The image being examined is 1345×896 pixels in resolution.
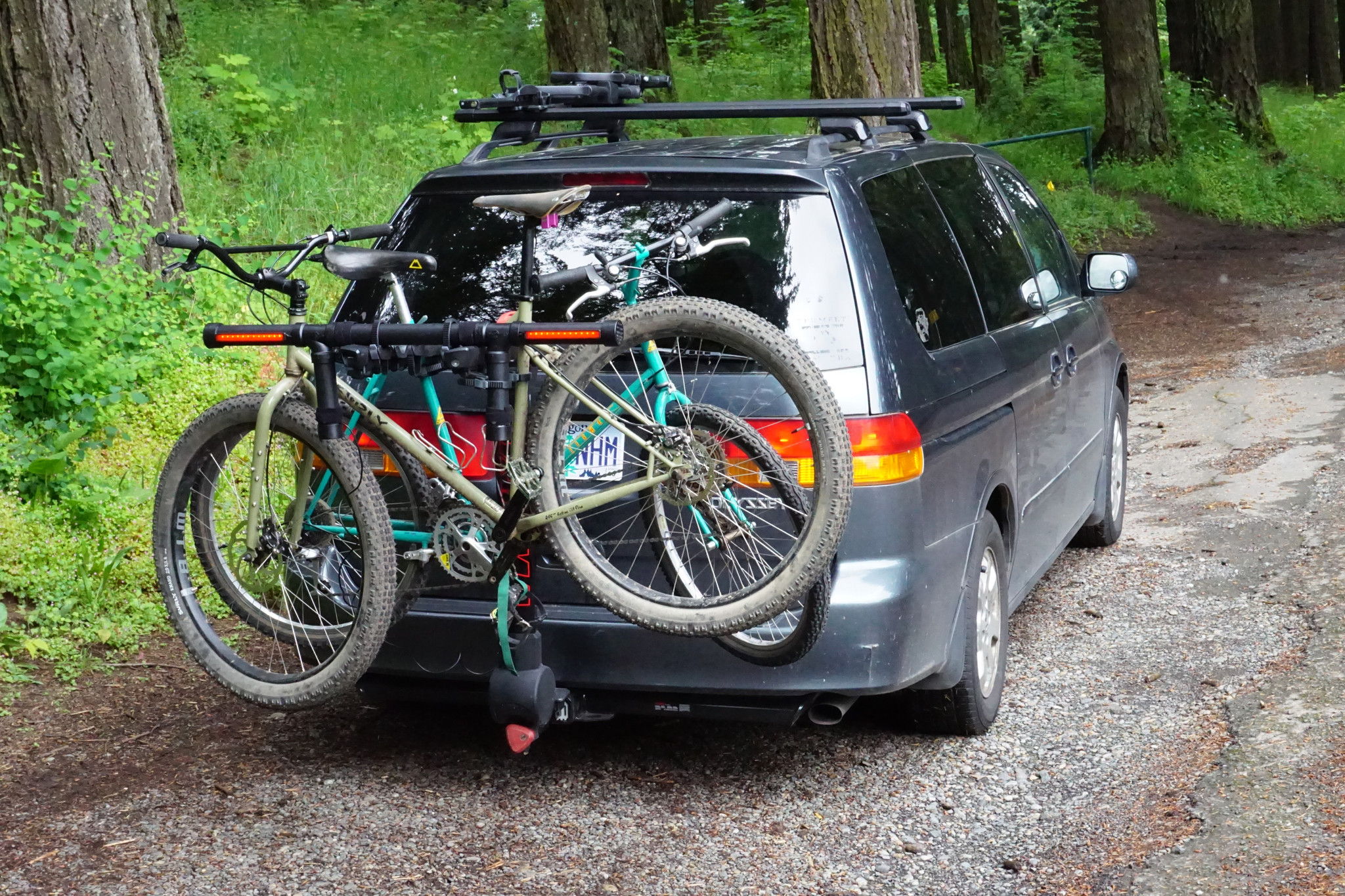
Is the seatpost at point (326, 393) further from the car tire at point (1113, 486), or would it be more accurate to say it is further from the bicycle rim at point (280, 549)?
the car tire at point (1113, 486)

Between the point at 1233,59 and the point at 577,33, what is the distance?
1263cm

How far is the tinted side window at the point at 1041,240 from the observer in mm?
5715

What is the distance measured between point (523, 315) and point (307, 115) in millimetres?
11551

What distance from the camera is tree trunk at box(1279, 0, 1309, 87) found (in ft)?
112

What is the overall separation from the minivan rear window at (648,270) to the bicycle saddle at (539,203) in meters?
0.37

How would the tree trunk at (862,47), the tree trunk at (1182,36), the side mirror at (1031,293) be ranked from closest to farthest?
the side mirror at (1031,293) < the tree trunk at (862,47) < the tree trunk at (1182,36)

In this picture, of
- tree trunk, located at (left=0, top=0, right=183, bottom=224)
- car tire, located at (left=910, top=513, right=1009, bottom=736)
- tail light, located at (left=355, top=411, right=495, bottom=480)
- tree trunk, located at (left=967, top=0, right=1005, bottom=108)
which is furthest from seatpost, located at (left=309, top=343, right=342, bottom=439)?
tree trunk, located at (left=967, top=0, right=1005, bottom=108)

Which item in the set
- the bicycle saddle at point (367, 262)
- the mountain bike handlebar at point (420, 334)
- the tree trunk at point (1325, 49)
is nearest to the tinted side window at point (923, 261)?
the mountain bike handlebar at point (420, 334)

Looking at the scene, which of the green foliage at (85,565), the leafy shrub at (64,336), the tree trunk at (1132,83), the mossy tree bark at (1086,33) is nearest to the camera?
the green foliage at (85,565)

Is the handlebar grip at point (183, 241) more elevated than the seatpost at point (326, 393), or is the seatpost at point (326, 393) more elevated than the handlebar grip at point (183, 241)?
the handlebar grip at point (183, 241)

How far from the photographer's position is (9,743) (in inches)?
187

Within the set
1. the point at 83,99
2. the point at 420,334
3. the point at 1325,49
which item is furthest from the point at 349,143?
the point at 1325,49

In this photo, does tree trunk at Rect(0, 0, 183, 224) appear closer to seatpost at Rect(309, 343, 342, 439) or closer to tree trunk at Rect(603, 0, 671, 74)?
seatpost at Rect(309, 343, 342, 439)

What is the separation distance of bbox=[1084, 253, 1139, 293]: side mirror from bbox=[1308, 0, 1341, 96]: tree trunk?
30.0 m
